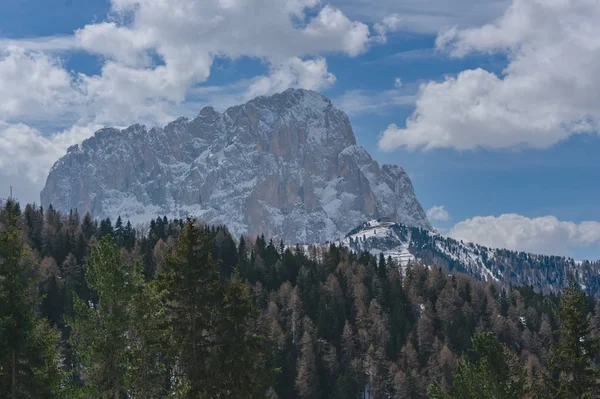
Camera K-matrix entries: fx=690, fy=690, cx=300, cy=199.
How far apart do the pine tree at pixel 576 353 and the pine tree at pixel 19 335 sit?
22.4 m

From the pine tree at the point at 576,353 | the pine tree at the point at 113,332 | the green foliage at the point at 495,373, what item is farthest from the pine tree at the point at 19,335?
the pine tree at the point at 576,353

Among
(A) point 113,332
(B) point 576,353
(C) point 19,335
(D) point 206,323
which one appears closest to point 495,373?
(B) point 576,353

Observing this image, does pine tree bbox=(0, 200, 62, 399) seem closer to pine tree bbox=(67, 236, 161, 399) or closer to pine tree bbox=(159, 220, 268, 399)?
pine tree bbox=(67, 236, 161, 399)

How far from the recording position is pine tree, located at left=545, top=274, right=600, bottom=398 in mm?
31484

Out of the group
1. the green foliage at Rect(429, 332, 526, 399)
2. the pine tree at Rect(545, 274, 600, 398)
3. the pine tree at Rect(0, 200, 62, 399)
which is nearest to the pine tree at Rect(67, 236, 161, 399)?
the pine tree at Rect(0, 200, 62, 399)

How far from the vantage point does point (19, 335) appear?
26938mm

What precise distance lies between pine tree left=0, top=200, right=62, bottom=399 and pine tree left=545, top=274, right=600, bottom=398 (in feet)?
73.3

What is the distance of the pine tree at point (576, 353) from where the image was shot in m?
31.5

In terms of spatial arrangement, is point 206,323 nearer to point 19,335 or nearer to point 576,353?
point 19,335

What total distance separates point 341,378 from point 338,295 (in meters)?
34.0

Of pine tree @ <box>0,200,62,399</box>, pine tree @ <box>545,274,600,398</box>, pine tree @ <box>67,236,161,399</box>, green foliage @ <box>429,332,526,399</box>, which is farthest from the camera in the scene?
green foliage @ <box>429,332,526,399</box>

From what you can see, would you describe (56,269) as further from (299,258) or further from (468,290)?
(468,290)

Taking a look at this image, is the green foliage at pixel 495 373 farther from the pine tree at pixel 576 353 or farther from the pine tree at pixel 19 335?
the pine tree at pixel 19 335

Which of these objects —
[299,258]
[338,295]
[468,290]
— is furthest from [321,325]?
[468,290]
